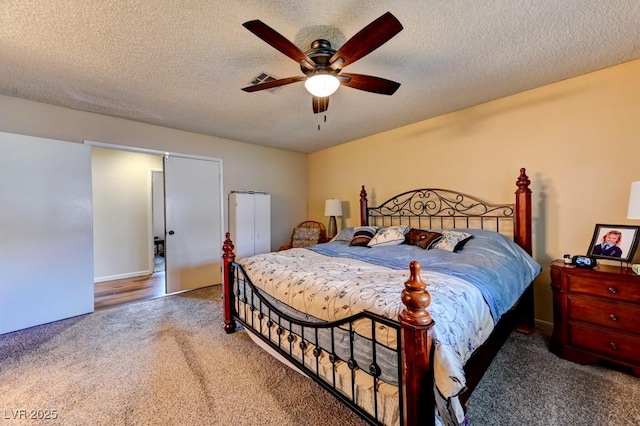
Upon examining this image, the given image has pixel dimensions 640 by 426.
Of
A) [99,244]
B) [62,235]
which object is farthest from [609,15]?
[99,244]

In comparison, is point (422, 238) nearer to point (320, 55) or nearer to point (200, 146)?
point (320, 55)

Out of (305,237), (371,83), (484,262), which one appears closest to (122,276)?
(305,237)

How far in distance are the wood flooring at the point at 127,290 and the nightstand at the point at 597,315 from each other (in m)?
4.62

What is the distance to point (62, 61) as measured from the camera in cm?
209

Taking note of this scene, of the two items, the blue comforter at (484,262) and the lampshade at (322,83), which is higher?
the lampshade at (322,83)

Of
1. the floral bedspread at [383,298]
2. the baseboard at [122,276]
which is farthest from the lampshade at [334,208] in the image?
the baseboard at [122,276]

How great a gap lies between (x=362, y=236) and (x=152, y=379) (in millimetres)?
2379

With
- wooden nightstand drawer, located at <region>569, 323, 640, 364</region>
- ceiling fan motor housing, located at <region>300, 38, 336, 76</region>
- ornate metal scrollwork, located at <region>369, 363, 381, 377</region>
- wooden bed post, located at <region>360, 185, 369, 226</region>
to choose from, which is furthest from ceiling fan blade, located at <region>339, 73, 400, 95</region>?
wooden nightstand drawer, located at <region>569, 323, 640, 364</region>

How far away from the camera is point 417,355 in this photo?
109 centimetres

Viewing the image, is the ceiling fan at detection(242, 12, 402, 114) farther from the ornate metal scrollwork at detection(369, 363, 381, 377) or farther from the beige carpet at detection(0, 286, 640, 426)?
the beige carpet at detection(0, 286, 640, 426)

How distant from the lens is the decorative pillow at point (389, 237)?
2.95 m

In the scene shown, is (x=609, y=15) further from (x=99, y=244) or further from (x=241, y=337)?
(x=99, y=244)

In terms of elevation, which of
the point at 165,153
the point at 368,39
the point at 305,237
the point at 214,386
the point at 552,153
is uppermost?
the point at 368,39

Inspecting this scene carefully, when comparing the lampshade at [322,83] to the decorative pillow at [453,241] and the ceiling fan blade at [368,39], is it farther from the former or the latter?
the decorative pillow at [453,241]
